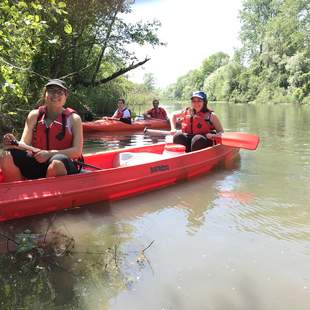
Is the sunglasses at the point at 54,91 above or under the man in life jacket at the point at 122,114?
above

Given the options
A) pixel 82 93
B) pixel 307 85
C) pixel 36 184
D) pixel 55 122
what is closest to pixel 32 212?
pixel 36 184

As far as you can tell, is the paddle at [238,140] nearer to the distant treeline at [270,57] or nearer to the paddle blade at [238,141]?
the paddle blade at [238,141]

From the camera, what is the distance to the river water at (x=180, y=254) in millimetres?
2850

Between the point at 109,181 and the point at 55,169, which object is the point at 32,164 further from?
the point at 109,181

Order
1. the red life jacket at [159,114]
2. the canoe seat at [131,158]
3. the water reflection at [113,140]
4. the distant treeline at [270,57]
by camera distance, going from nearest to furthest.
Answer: the canoe seat at [131,158], the water reflection at [113,140], the red life jacket at [159,114], the distant treeline at [270,57]

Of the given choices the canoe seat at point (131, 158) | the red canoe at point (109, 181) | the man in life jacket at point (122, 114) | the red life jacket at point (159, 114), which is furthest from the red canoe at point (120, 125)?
the canoe seat at point (131, 158)

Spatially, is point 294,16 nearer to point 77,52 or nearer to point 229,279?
point 77,52

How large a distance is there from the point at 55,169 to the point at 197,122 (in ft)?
10.1

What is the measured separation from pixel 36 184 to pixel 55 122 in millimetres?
631

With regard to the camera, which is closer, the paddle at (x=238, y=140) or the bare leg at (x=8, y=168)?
the bare leg at (x=8, y=168)

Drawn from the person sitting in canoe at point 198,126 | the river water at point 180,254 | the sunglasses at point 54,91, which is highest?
the sunglasses at point 54,91

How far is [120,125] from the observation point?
1231cm

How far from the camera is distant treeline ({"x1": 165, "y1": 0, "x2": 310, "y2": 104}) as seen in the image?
40.0 meters

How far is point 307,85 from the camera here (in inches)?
Answer: 1502
